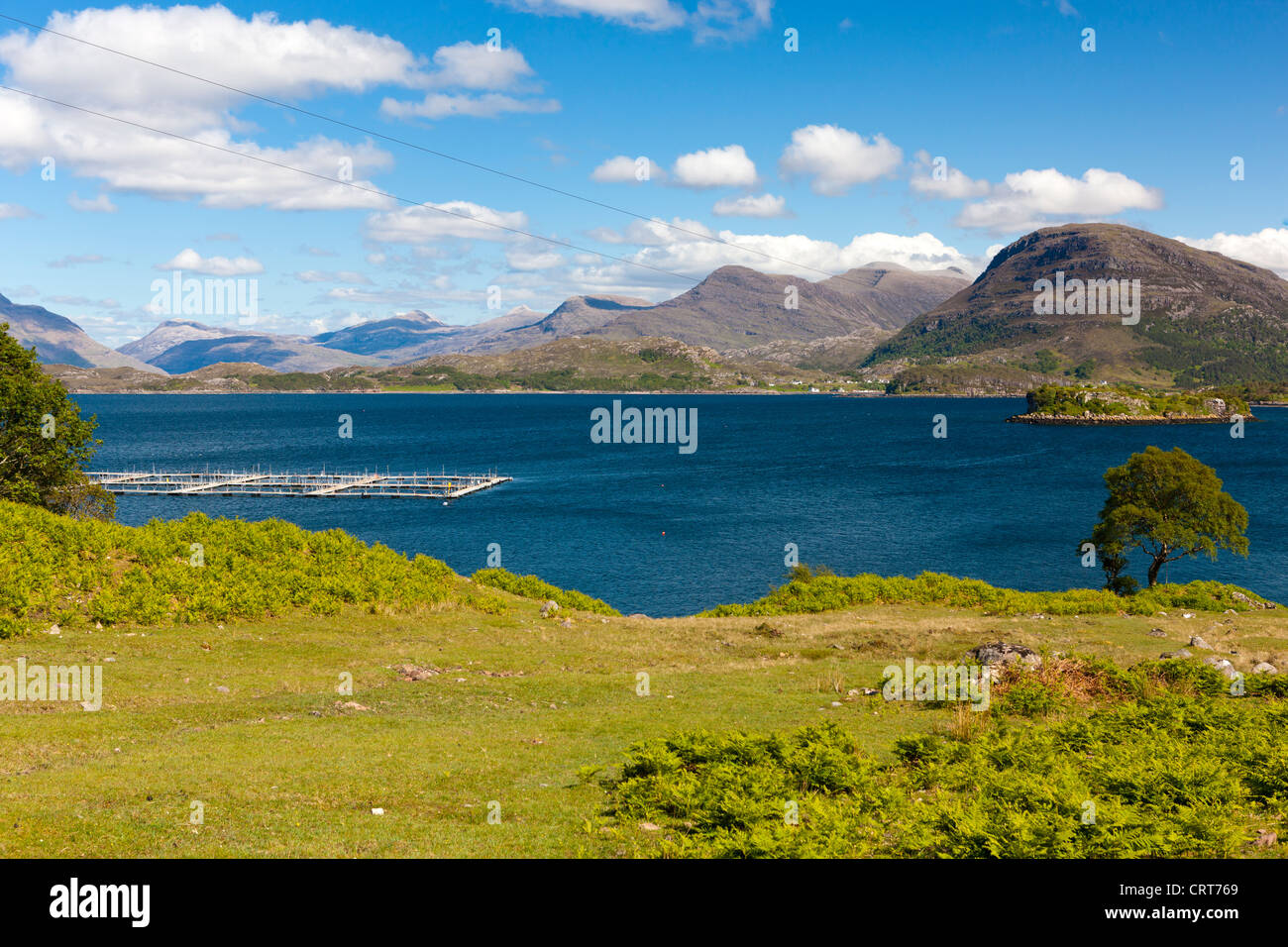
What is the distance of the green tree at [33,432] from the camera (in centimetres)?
5106

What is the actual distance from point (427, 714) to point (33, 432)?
1700 inches

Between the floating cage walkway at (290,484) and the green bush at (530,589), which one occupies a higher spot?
the floating cage walkway at (290,484)

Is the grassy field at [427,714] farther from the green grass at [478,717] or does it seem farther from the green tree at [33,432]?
the green tree at [33,432]

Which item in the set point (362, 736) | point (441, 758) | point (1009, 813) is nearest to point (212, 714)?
point (362, 736)

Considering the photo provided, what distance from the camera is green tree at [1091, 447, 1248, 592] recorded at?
192 feet

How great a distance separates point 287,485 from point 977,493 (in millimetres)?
116591

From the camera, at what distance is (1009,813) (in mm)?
13703

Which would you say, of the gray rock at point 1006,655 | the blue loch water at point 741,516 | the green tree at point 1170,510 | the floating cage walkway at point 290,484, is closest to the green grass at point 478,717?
the gray rock at point 1006,655

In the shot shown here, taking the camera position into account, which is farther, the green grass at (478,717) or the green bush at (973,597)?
the green bush at (973,597)

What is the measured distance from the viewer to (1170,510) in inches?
2343

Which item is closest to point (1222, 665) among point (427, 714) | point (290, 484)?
point (427, 714)

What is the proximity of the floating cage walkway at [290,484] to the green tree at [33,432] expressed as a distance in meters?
77.4

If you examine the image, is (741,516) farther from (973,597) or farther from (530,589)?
(530,589)
